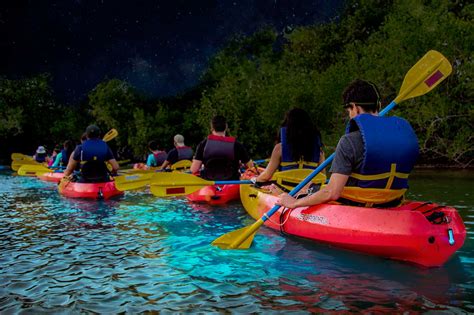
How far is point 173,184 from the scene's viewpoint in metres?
6.31

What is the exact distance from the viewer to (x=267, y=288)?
3.73 meters

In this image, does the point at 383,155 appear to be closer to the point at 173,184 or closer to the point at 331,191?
the point at 331,191

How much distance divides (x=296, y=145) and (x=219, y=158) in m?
2.45

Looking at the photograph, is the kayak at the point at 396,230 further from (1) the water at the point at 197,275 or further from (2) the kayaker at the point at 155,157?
(2) the kayaker at the point at 155,157

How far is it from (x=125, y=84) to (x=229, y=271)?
40152 mm

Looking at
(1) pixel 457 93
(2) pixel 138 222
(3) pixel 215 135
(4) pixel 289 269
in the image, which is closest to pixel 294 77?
(1) pixel 457 93

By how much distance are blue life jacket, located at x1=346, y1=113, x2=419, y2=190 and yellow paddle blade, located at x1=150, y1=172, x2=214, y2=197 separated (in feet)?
8.72

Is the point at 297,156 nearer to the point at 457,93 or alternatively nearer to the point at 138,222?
the point at 138,222

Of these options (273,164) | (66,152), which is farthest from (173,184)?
(66,152)

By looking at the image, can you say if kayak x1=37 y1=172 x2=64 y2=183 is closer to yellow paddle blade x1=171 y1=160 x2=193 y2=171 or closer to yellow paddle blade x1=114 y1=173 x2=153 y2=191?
yellow paddle blade x1=171 y1=160 x2=193 y2=171

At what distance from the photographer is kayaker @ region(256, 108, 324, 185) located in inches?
234

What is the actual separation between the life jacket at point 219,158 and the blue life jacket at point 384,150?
4237 mm

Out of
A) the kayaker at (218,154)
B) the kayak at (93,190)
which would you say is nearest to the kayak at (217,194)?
the kayaker at (218,154)

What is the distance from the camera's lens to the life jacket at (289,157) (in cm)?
609
